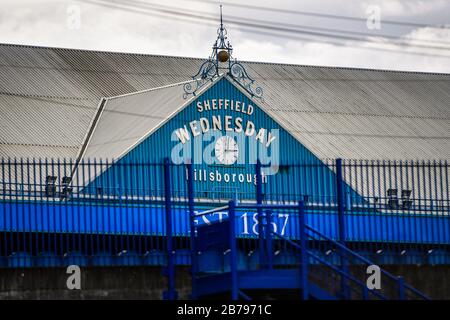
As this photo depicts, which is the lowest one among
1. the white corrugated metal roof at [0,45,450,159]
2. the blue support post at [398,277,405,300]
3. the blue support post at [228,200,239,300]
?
the blue support post at [398,277,405,300]

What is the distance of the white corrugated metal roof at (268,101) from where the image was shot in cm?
4553

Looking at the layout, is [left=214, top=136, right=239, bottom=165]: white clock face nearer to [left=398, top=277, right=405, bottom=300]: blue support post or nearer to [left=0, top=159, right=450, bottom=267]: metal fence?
[left=0, top=159, right=450, bottom=267]: metal fence

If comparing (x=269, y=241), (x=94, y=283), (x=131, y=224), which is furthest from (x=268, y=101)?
(x=269, y=241)

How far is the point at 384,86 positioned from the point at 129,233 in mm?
32309

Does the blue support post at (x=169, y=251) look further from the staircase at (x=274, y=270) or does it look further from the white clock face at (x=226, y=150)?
the white clock face at (x=226, y=150)

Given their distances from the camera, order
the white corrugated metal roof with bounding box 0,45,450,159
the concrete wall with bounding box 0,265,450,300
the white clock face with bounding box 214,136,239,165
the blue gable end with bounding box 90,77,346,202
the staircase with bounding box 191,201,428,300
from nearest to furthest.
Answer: the staircase with bounding box 191,201,428,300, the concrete wall with bounding box 0,265,450,300, the blue gable end with bounding box 90,77,346,202, the white clock face with bounding box 214,136,239,165, the white corrugated metal roof with bounding box 0,45,450,159

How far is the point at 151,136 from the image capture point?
41156 mm

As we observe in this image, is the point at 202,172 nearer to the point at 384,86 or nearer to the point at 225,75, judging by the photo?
the point at 225,75

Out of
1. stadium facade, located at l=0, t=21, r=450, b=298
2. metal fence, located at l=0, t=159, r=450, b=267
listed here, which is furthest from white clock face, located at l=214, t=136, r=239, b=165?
metal fence, located at l=0, t=159, r=450, b=267

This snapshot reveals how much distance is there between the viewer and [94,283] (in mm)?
26234

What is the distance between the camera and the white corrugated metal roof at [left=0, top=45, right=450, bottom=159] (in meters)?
45.5

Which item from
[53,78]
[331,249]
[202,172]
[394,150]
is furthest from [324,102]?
[331,249]

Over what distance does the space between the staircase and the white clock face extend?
1501 cm
